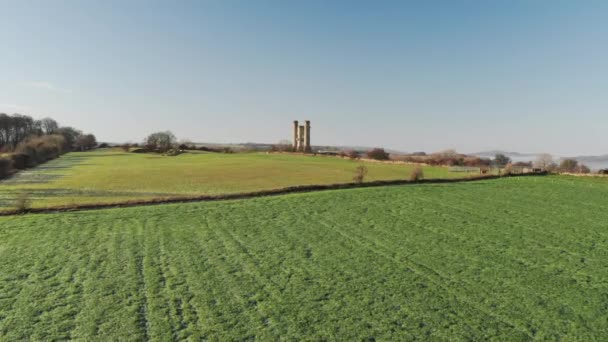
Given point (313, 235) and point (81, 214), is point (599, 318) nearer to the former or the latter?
point (313, 235)

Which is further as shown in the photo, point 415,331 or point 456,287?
point 456,287

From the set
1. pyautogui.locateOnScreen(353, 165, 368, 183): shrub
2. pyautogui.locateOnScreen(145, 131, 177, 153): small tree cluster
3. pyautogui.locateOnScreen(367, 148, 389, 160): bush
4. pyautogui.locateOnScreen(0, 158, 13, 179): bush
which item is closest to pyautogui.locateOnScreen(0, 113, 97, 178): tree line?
pyautogui.locateOnScreen(0, 158, 13, 179): bush

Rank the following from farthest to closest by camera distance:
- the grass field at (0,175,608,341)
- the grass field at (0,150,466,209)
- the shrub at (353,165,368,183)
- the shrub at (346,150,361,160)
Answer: the shrub at (346,150,361,160), the shrub at (353,165,368,183), the grass field at (0,150,466,209), the grass field at (0,175,608,341)

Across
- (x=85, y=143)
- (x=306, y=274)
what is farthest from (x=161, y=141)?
(x=306, y=274)

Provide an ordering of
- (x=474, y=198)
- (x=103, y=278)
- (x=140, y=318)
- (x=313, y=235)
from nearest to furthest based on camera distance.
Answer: (x=140, y=318) < (x=103, y=278) < (x=313, y=235) < (x=474, y=198)

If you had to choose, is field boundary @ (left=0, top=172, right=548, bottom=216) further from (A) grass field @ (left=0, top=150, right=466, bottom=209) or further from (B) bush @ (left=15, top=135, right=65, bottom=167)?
(B) bush @ (left=15, top=135, right=65, bottom=167)

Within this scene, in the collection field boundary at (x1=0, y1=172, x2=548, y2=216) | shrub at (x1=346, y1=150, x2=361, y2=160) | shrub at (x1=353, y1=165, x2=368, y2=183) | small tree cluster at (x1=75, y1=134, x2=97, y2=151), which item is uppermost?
small tree cluster at (x1=75, y1=134, x2=97, y2=151)

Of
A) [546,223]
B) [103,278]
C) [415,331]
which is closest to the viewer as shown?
[415,331]

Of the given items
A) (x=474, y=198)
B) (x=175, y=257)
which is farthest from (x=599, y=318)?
(x=474, y=198)
